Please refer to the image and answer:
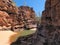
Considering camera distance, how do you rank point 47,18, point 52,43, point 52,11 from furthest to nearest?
point 47,18 → point 52,11 → point 52,43

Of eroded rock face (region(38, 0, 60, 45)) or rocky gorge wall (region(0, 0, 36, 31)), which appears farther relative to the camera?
rocky gorge wall (region(0, 0, 36, 31))

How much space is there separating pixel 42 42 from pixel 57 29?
1.91 m

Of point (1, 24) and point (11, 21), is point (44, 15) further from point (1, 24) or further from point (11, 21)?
point (11, 21)

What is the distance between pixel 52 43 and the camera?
1358 cm

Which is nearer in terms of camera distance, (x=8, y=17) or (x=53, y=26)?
(x=53, y=26)

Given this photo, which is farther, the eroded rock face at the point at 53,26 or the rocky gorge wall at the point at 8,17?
the rocky gorge wall at the point at 8,17

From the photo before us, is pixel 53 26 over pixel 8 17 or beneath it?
beneath

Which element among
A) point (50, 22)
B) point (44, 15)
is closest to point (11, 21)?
point (44, 15)

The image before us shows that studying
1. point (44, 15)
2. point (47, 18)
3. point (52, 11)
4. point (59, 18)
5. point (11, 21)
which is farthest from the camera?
point (11, 21)

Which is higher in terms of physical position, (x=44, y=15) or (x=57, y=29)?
(x=44, y=15)

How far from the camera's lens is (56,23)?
1505cm

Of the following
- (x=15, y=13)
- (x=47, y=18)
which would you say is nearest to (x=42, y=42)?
(x=47, y=18)

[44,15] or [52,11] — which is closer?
[52,11]

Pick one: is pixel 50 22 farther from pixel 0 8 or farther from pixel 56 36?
pixel 0 8
